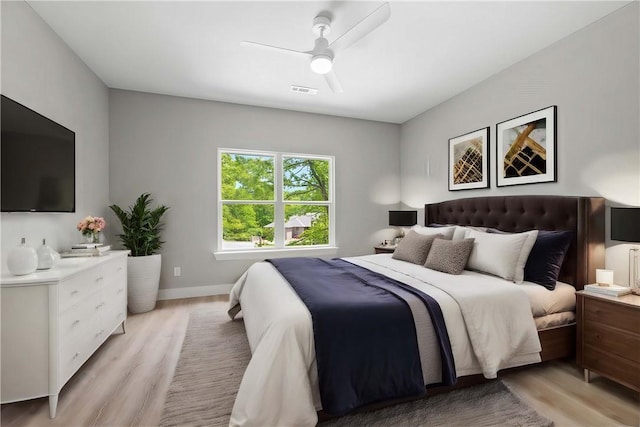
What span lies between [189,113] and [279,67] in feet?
5.22

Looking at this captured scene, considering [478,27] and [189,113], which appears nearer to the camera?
[478,27]

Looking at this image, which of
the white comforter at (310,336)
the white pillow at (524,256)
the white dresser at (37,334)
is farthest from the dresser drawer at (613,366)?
the white dresser at (37,334)

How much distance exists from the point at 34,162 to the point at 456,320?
10.2 ft

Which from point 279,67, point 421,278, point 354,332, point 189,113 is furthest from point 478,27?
point 189,113

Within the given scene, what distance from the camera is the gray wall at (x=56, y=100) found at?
6.83 ft

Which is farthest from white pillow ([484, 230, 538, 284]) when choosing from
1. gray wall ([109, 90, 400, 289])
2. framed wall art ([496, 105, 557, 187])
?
gray wall ([109, 90, 400, 289])

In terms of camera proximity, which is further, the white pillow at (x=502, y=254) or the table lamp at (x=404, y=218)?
the table lamp at (x=404, y=218)

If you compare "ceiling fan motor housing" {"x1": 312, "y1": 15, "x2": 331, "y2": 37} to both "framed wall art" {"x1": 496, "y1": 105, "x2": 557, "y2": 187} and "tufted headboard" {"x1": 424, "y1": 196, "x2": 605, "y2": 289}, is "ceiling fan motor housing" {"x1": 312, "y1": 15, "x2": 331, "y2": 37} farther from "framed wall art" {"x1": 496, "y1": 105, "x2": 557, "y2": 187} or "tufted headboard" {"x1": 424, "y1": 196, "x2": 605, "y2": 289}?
"tufted headboard" {"x1": 424, "y1": 196, "x2": 605, "y2": 289}

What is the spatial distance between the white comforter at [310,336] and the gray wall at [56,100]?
171 cm

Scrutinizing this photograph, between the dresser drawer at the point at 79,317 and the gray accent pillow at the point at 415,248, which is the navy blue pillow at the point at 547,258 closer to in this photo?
the gray accent pillow at the point at 415,248

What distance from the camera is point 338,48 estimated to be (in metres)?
2.36

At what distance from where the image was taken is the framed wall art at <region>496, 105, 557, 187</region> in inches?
109

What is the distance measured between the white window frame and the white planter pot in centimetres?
81

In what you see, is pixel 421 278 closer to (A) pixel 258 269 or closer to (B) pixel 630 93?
(A) pixel 258 269
